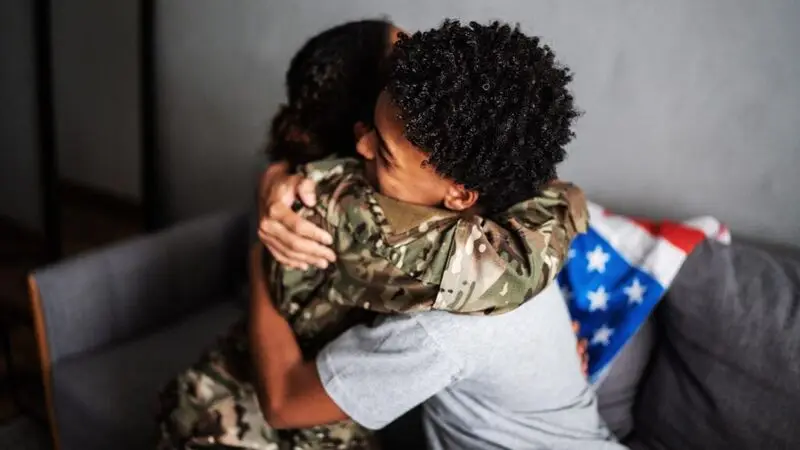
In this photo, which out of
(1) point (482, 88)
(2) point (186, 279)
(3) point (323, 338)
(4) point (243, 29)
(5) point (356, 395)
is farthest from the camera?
(4) point (243, 29)

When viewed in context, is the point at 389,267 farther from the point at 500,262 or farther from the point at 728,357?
the point at 728,357

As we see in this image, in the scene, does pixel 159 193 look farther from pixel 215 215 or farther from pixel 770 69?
pixel 770 69

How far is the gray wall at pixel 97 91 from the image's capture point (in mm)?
2256

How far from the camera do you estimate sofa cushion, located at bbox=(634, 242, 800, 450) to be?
3.78 ft

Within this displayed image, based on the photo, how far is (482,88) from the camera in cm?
76

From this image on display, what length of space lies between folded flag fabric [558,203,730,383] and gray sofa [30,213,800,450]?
1.7 inches

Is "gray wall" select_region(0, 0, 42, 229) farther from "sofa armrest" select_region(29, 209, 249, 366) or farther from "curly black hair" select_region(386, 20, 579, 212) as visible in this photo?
"curly black hair" select_region(386, 20, 579, 212)

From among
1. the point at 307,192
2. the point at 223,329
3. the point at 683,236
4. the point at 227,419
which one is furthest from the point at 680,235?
the point at 223,329

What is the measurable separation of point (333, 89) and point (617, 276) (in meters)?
0.63

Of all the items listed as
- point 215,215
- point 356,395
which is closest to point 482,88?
point 356,395

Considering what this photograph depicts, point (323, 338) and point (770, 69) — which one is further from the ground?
point (770, 69)

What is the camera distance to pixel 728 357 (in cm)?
120

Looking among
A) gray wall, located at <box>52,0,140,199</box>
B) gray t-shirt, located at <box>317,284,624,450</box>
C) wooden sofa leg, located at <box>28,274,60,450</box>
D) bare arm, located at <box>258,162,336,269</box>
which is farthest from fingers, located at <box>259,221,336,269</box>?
gray wall, located at <box>52,0,140,199</box>

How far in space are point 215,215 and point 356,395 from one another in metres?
1.08
